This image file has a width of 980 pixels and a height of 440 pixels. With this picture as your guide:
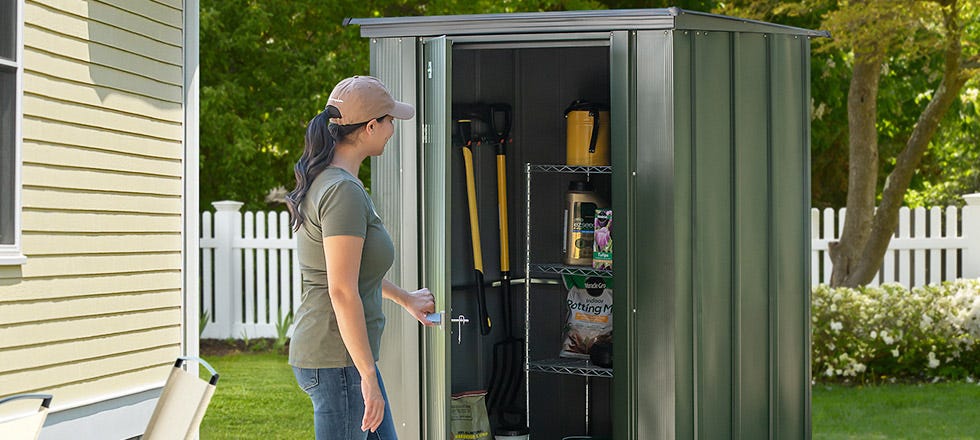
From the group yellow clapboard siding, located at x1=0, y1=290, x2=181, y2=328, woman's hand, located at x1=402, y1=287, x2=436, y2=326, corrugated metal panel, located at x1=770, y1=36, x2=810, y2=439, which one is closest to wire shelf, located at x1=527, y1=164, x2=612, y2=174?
corrugated metal panel, located at x1=770, y1=36, x2=810, y2=439

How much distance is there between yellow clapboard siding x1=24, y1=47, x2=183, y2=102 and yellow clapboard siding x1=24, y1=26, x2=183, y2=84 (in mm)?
21

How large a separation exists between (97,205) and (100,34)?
0.79 metres

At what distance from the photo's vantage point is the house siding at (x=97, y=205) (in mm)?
5125

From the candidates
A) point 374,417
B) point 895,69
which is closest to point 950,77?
point 895,69

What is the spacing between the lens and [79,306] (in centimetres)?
548

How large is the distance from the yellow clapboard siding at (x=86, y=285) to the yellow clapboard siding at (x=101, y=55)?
0.98 m

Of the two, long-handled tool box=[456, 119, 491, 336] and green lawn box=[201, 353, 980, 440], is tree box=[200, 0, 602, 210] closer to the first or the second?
green lawn box=[201, 353, 980, 440]

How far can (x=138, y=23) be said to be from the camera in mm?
5922

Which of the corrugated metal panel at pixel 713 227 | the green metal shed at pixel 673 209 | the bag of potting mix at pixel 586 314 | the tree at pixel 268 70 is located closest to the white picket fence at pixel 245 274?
the tree at pixel 268 70

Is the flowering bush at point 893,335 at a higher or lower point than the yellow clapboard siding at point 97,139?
lower

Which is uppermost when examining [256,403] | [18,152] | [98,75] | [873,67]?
[873,67]

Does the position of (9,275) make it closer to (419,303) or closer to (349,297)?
(419,303)

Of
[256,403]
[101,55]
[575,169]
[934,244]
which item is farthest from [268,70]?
[575,169]

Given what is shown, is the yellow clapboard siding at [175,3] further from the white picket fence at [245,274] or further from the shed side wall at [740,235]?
the white picket fence at [245,274]
